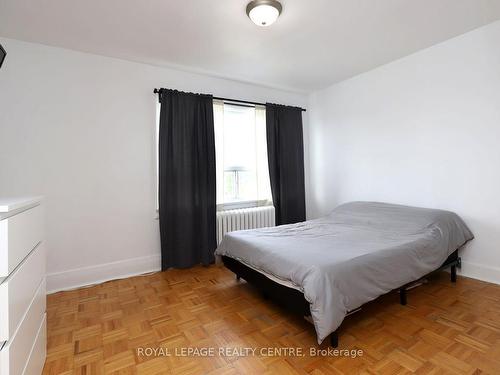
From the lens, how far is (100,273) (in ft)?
9.88

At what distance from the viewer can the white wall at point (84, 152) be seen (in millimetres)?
2646

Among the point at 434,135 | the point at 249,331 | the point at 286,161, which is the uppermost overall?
the point at 434,135

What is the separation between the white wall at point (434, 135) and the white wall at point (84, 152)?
8.93ft

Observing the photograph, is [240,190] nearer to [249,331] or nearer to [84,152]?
[84,152]

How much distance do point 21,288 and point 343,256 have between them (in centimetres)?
196

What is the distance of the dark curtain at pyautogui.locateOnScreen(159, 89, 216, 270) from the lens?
10.7ft

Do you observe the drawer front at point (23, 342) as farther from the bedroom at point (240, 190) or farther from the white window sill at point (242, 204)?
the white window sill at point (242, 204)

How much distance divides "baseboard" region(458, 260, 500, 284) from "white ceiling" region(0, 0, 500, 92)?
8.17ft

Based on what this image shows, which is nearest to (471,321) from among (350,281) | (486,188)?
(350,281)

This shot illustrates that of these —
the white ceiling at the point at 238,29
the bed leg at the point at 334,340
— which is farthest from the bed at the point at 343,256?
the white ceiling at the point at 238,29

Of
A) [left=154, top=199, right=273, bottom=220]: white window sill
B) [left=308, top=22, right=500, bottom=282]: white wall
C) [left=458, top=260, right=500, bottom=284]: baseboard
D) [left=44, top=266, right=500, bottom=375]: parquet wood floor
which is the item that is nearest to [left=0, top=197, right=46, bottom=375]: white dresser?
[left=44, top=266, right=500, bottom=375]: parquet wood floor

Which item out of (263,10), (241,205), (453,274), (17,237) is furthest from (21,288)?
(453,274)

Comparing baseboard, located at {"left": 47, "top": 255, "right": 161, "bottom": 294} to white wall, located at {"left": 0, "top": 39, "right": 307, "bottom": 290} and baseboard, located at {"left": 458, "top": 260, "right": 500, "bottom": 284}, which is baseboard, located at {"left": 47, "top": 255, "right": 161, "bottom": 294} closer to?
white wall, located at {"left": 0, "top": 39, "right": 307, "bottom": 290}

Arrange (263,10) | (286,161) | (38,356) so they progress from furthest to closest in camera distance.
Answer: (286,161)
(263,10)
(38,356)
